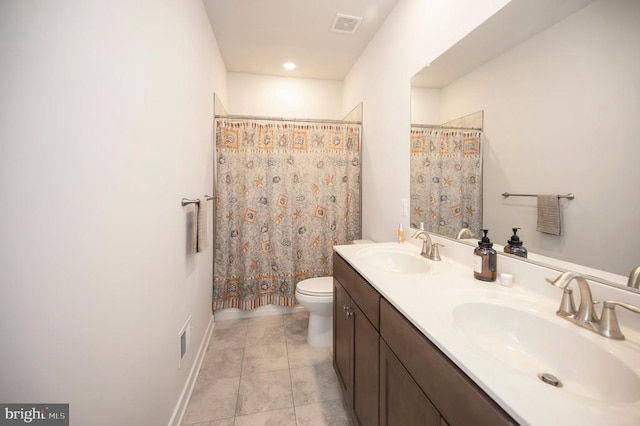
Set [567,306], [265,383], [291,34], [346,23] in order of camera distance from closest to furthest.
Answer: [567,306]
[265,383]
[346,23]
[291,34]

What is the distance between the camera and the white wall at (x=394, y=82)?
1298 millimetres

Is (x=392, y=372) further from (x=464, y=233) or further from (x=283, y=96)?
(x=283, y=96)

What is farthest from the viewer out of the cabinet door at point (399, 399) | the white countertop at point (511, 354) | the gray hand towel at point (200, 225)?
the gray hand towel at point (200, 225)

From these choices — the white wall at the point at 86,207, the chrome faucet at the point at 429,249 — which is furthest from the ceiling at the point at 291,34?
the chrome faucet at the point at 429,249

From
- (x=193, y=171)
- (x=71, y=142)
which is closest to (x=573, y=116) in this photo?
(x=71, y=142)

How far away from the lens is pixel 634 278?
0.67 meters

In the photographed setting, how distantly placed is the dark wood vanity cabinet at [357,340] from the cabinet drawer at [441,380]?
0.19 meters

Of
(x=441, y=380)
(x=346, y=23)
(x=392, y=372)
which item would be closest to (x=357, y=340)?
(x=392, y=372)

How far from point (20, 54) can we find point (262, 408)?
176cm

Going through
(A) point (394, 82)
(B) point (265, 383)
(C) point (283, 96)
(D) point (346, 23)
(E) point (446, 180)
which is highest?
(D) point (346, 23)

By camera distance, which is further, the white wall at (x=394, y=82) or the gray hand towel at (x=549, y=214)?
the white wall at (x=394, y=82)

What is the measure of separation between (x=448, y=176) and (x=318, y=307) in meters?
1.29

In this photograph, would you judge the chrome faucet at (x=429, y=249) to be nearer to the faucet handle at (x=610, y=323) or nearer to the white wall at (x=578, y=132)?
the white wall at (x=578, y=132)

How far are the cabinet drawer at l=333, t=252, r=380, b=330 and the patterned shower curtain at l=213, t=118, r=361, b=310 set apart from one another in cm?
99
